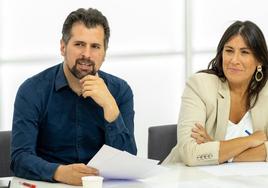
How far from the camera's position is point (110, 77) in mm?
2498

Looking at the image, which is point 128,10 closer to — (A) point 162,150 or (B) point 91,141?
(A) point 162,150

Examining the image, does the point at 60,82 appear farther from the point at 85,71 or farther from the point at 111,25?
the point at 111,25

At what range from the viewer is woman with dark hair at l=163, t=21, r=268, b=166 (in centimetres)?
261

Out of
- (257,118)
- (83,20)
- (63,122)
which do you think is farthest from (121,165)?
(257,118)

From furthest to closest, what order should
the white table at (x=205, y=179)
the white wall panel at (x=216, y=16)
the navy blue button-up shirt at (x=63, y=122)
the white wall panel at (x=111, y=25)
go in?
the white wall panel at (x=216, y=16) < the white wall panel at (x=111, y=25) < the navy blue button-up shirt at (x=63, y=122) < the white table at (x=205, y=179)

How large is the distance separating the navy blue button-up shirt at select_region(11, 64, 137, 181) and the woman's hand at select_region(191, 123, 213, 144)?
1.10 feet

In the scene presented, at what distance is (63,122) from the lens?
7.69 ft

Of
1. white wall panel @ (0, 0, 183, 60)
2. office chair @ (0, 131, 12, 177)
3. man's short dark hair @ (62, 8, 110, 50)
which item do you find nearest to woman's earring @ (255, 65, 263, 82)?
man's short dark hair @ (62, 8, 110, 50)

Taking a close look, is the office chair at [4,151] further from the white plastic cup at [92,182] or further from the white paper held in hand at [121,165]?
the white plastic cup at [92,182]

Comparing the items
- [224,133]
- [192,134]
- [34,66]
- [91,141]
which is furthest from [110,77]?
[34,66]

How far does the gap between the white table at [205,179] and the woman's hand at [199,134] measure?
185 mm

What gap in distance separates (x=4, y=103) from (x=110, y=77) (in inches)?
62.0

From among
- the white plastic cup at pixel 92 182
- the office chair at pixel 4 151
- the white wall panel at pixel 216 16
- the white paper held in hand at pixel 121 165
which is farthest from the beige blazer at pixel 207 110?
the white wall panel at pixel 216 16

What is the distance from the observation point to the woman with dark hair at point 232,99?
2.61m
